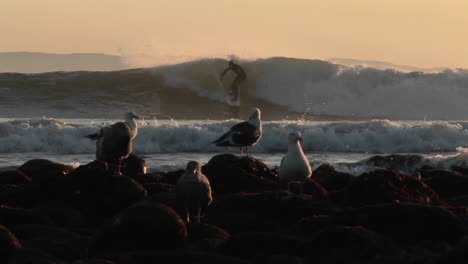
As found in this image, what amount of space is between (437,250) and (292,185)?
3700 millimetres

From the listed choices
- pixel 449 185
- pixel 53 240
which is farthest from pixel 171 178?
pixel 53 240

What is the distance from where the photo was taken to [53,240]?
7828 millimetres

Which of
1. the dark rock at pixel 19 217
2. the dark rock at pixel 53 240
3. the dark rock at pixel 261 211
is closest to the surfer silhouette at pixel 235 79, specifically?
the dark rock at pixel 261 211

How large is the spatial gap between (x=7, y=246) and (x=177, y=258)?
1.31 meters

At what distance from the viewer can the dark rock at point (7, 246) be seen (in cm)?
713

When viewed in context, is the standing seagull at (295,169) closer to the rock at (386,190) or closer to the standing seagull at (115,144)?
the rock at (386,190)

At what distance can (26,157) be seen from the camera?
2178 cm

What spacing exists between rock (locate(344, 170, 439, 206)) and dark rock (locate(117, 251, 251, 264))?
3510 millimetres

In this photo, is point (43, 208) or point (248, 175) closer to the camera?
point (43, 208)

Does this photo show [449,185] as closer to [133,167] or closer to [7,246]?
[133,167]

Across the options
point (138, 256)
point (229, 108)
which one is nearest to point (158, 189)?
point (138, 256)

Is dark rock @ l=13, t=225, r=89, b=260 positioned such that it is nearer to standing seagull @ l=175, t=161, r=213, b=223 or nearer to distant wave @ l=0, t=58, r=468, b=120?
standing seagull @ l=175, t=161, r=213, b=223

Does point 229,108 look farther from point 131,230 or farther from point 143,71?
point 131,230

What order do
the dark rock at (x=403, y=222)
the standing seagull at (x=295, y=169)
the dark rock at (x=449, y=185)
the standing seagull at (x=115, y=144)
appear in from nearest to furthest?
1. the dark rock at (x=403, y=222)
2. the standing seagull at (x=295, y=169)
3. the dark rock at (x=449, y=185)
4. the standing seagull at (x=115, y=144)
